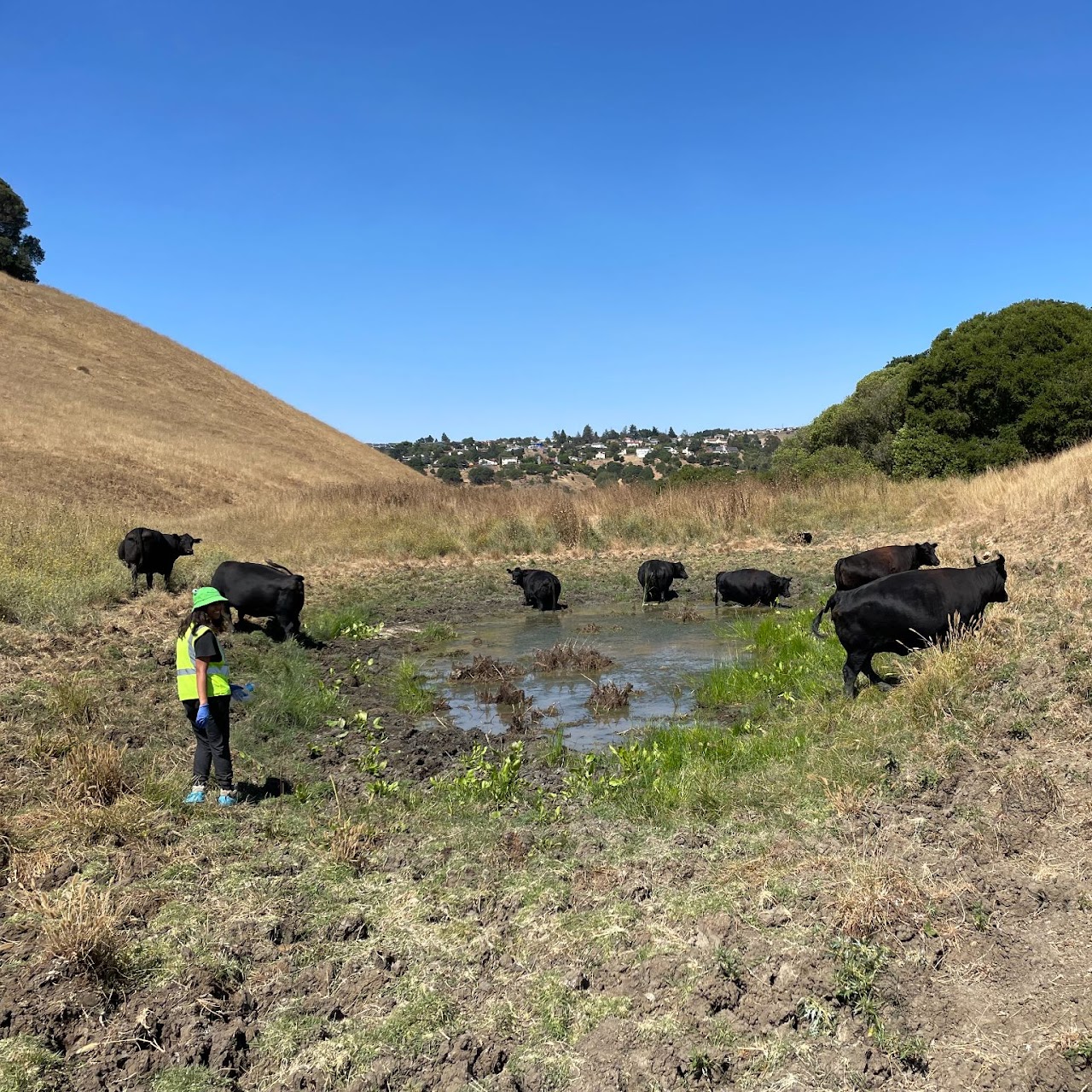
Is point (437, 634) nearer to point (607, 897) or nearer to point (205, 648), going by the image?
point (205, 648)

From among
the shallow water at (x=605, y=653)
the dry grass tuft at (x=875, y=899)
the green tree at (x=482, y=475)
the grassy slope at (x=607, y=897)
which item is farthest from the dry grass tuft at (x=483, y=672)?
the green tree at (x=482, y=475)

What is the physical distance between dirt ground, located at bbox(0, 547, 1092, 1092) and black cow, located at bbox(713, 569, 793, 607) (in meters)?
7.92

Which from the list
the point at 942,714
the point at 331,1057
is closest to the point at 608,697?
the point at 942,714

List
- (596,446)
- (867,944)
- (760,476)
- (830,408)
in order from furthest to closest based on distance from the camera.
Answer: (596,446) → (830,408) → (760,476) → (867,944)

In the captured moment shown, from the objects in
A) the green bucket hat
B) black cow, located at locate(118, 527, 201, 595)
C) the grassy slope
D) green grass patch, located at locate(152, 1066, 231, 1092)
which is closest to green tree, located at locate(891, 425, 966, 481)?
the grassy slope

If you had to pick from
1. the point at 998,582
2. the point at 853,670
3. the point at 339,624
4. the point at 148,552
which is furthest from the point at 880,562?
the point at 148,552

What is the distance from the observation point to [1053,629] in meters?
7.55

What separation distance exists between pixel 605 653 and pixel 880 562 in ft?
12.5

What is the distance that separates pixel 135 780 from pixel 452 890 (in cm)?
270

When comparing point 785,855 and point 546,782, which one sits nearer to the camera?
point 785,855

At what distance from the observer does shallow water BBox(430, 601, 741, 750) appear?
8.61 meters

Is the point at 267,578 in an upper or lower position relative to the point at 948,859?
upper

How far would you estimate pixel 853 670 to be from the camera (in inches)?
311

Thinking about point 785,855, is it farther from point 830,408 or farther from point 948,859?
point 830,408
